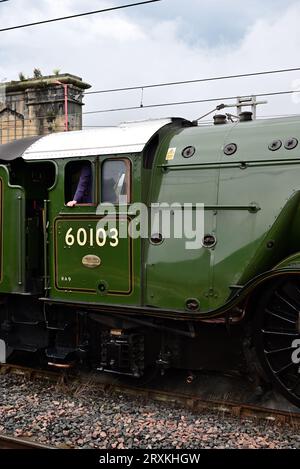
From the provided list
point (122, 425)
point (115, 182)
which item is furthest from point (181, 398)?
point (115, 182)

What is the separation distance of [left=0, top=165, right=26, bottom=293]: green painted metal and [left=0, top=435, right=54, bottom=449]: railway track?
210 cm

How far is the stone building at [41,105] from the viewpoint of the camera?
13.3m

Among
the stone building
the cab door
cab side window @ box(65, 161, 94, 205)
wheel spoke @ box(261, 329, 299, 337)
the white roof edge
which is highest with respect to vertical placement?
the stone building

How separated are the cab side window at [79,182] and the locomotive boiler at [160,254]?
0.08 ft

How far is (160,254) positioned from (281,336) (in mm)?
1470

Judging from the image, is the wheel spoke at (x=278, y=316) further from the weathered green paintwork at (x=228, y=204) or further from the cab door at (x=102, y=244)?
the cab door at (x=102, y=244)

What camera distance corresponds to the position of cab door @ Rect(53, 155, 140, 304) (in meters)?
5.69

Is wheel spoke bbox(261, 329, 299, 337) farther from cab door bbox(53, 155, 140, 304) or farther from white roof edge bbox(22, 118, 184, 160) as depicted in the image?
white roof edge bbox(22, 118, 184, 160)

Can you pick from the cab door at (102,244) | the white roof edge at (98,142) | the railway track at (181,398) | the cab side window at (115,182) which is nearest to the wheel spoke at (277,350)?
the railway track at (181,398)

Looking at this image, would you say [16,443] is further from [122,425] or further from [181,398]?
[181,398]

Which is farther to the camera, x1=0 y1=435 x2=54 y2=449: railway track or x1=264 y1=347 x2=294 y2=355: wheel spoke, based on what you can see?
x1=264 y1=347 x2=294 y2=355: wheel spoke

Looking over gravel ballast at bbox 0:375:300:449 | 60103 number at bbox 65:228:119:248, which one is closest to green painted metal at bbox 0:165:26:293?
60103 number at bbox 65:228:119:248
